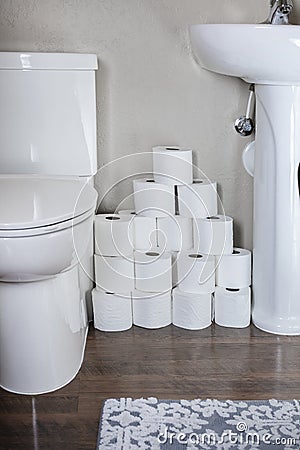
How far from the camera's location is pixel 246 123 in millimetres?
2229

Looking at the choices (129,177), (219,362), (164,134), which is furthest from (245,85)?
(219,362)

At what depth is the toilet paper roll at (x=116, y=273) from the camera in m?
2.20

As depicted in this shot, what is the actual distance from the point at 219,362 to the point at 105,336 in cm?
37

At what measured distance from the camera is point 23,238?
1565mm

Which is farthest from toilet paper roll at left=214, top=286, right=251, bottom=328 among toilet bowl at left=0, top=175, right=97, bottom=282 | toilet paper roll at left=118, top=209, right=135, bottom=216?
toilet bowl at left=0, top=175, right=97, bottom=282

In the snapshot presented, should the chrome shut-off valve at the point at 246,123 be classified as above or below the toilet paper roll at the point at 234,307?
above

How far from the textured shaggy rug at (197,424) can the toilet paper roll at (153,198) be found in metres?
0.66

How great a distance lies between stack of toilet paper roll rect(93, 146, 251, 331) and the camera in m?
2.20

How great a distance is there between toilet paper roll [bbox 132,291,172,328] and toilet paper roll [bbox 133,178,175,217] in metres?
0.25

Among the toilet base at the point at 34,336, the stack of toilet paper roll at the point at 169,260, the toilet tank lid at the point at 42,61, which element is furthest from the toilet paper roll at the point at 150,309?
the toilet tank lid at the point at 42,61

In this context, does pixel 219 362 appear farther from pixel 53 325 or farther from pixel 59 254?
pixel 59 254

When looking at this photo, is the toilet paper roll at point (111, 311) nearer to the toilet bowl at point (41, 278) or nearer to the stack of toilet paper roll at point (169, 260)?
the stack of toilet paper roll at point (169, 260)

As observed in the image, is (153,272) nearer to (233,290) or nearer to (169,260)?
(169,260)

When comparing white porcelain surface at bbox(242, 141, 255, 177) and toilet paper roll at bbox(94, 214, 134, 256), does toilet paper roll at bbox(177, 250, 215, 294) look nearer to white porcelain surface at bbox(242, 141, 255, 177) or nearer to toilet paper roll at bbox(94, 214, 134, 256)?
toilet paper roll at bbox(94, 214, 134, 256)
